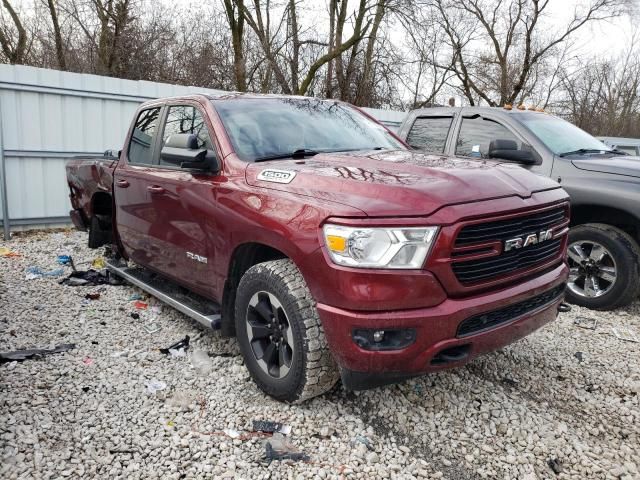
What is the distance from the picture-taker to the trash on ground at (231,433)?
2.69 metres

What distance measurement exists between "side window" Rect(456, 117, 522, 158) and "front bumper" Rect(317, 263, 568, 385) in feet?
10.8

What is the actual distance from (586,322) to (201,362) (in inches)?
135

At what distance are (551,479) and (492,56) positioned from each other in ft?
86.7

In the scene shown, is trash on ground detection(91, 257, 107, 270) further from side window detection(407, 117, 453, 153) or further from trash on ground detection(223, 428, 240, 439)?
side window detection(407, 117, 453, 153)

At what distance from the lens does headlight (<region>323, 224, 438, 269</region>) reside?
232 centimetres

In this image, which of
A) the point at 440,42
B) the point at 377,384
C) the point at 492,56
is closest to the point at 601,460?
the point at 377,384

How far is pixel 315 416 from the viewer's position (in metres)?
2.86

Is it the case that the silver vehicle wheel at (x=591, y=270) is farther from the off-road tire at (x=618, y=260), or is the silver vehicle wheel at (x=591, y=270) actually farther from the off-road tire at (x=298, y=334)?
the off-road tire at (x=298, y=334)

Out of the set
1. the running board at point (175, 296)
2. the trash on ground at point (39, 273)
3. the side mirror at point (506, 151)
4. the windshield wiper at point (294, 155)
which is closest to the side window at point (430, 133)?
the side mirror at point (506, 151)

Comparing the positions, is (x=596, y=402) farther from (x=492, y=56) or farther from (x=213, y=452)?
(x=492, y=56)

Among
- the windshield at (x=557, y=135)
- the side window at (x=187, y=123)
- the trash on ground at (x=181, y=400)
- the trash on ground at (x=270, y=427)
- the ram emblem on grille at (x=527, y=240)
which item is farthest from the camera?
the windshield at (x=557, y=135)

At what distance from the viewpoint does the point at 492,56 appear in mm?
25375

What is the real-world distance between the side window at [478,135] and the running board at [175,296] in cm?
332

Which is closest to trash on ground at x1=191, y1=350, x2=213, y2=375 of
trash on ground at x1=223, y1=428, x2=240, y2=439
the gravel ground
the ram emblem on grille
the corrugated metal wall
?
the gravel ground
